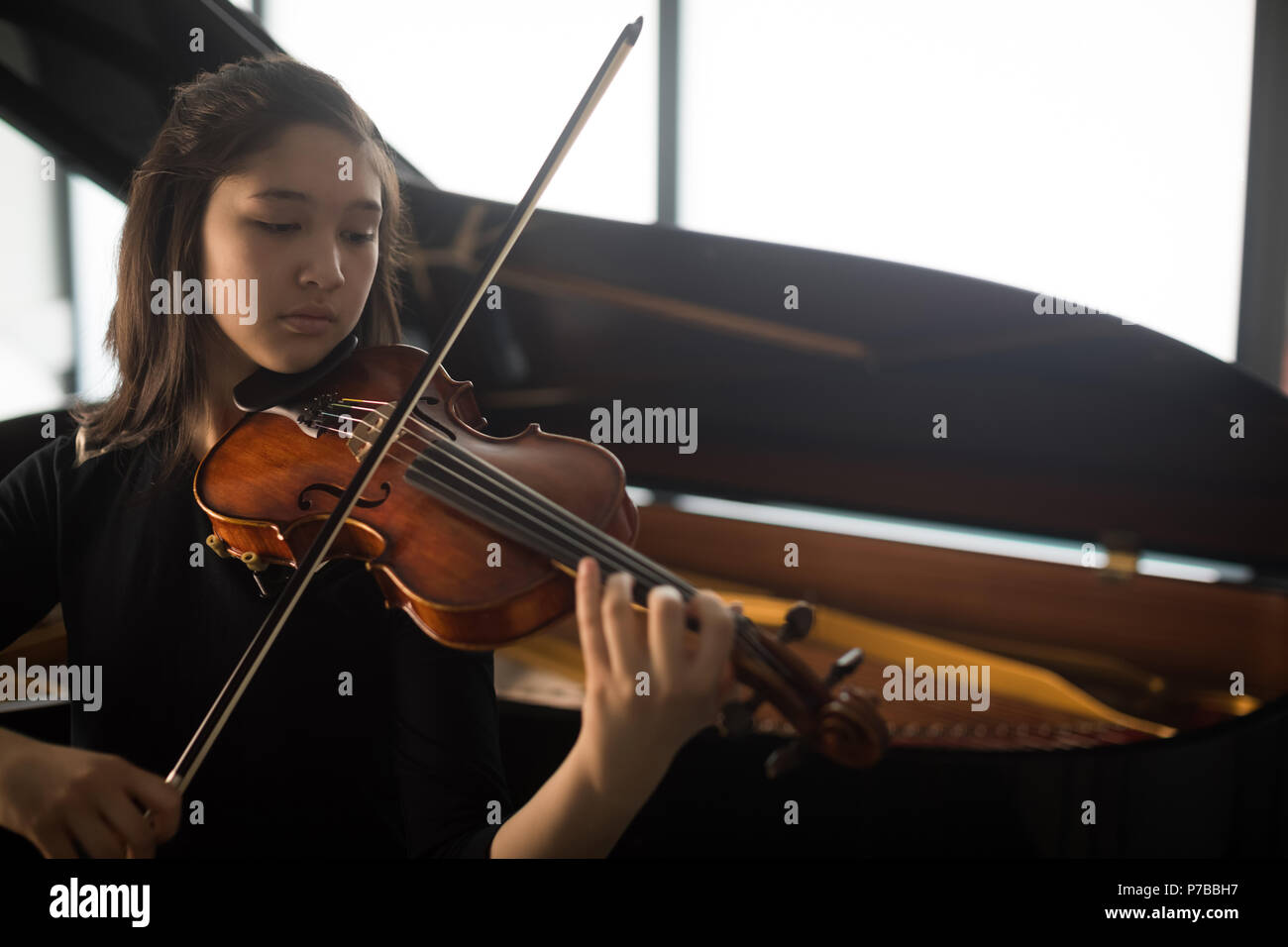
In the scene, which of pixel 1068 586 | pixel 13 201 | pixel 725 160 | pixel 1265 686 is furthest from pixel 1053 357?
pixel 13 201

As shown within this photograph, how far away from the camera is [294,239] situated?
0.77m

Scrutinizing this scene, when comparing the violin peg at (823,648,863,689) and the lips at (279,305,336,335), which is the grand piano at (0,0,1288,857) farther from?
the lips at (279,305,336,335)

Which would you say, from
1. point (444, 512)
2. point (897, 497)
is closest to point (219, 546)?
point (444, 512)

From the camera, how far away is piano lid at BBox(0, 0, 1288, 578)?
125cm

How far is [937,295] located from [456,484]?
991 millimetres

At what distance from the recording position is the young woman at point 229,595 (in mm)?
751

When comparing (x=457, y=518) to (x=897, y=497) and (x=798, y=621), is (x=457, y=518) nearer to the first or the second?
(x=798, y=621)

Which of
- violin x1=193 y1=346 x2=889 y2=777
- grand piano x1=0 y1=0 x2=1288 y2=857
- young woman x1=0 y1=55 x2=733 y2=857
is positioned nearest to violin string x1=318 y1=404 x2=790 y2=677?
violin x1=193 y1=346 x2=889 y2=777

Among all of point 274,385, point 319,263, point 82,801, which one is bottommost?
point 82,801

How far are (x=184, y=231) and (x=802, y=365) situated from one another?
114 cm

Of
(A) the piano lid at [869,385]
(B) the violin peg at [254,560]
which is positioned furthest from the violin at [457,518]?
(A) the piano lid at [869,385]

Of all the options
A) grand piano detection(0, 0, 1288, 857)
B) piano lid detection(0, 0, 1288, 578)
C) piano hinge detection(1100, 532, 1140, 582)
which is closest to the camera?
grand piano detection(0, 0, 1288, 857)

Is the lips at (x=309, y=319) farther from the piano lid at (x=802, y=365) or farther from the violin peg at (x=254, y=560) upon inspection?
the piano lid at (x=802, y=365)

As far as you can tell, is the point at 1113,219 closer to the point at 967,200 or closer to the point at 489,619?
the point at 967,200
